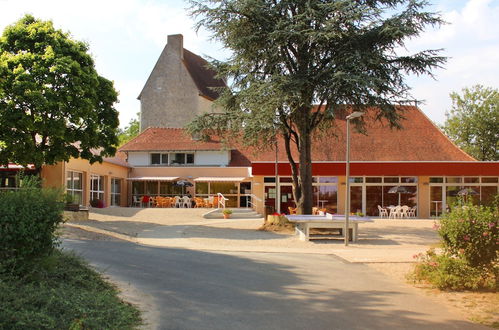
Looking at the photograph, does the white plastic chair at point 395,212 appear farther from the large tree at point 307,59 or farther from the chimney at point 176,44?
the chimney at point 176,44

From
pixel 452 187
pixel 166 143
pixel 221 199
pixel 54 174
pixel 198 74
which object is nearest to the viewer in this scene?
pixel 54 174

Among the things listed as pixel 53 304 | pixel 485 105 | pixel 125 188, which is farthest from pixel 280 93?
pixel 485 105

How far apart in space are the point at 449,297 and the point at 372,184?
23.9 m

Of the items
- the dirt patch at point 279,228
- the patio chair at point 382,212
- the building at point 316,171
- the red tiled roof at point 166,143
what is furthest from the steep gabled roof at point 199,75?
the dirt patch at point 279,228

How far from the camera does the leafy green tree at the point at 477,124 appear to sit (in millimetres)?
48094

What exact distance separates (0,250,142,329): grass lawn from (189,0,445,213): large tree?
14285 mm

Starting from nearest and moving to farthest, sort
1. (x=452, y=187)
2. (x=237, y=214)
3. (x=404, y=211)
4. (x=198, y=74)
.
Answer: (x=237, y=214), (x=404, y=211), (x=452, y=187), (x=198, y=74)

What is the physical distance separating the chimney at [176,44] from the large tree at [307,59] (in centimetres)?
2336

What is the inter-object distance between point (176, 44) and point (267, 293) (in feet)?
133

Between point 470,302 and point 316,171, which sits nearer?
point 470,302

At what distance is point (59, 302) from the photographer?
5.57 meters

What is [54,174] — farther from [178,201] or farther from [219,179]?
[219,179]

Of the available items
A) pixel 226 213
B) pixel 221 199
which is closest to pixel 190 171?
pixel 221 199

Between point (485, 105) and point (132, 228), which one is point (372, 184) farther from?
point (485, 105)
